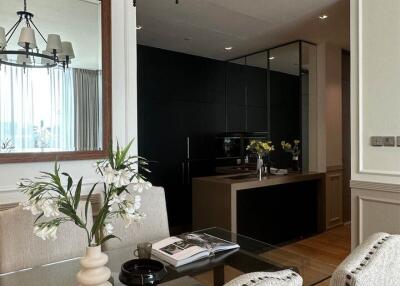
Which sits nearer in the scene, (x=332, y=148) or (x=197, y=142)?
(x=332, y=148)

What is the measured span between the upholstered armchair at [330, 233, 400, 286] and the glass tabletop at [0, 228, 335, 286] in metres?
0.65

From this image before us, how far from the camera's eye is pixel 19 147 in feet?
7.20

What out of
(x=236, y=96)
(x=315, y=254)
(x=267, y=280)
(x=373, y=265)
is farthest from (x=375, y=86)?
(x=236, y=96)

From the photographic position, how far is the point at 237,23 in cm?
389

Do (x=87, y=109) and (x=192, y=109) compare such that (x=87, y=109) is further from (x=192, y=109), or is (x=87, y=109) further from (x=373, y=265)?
(x=192, y=109)

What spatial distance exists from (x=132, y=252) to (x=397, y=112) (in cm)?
241

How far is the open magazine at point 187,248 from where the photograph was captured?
5.10ft

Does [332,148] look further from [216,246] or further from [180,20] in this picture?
[216,246]

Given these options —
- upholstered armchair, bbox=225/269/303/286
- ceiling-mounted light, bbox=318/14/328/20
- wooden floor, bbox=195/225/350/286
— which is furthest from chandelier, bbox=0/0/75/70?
ceiling-mounted light, bbox=318/14/328/20

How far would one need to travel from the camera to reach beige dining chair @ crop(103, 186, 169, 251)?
1980 millimetres

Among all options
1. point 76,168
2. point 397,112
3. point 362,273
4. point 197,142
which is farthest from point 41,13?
point 197,142

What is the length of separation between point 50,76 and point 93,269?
5.43 feet

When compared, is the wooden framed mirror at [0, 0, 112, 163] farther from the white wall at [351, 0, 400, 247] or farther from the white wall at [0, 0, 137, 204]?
the white wall at [351, 0, 400, 247]

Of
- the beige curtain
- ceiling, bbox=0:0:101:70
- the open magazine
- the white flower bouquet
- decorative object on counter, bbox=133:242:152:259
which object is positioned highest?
ceiling, bbox=0:0:101:70
